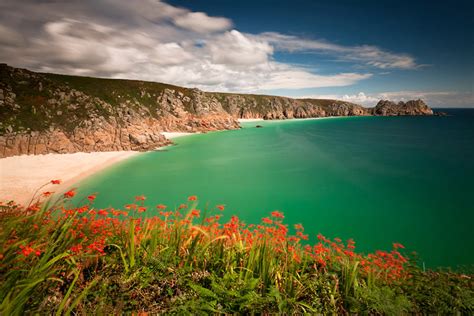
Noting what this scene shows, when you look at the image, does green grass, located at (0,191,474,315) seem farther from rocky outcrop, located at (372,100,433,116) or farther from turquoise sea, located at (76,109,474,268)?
rocky outcrop, located at (372,100,433,116)

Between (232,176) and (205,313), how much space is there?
23982 millimetres

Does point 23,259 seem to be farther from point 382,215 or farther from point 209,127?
point 209,127

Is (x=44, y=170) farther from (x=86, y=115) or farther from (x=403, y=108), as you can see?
(x=403, y=108)

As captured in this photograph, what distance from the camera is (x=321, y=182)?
79.4 ft

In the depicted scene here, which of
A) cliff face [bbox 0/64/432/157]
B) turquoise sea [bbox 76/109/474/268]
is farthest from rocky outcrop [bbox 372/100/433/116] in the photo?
turquoise sea [bbox 76/109/474/268]

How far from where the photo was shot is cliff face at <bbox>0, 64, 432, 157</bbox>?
33469mm

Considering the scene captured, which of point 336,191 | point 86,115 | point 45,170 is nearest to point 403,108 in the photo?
point 336,191

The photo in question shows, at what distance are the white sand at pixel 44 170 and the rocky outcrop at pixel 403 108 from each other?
22010cm

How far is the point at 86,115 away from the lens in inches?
1670

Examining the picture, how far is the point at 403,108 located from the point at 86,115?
22795 cm

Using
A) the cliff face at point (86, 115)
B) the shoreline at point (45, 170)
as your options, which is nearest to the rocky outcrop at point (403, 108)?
the cliff face at point (86, 115)

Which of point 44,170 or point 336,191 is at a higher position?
point 44,170

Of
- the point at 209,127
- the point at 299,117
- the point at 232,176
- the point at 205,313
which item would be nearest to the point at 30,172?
the point at 232,176

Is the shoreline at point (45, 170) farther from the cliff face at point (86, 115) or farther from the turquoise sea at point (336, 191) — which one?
the cliff face at point (86, 115)
